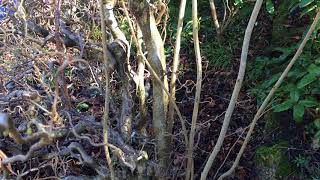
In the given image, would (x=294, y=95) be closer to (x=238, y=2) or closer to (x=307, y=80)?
(x=307, y=80)

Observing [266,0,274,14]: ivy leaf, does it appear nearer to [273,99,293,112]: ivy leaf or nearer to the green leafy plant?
the green leafy plant

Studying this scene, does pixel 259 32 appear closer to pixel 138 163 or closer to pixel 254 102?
pixel 254 102

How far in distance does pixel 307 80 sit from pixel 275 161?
0.52 meters

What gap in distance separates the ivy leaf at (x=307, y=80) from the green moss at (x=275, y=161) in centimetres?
40

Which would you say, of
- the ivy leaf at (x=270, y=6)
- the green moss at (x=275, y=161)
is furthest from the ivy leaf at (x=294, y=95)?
the ivy leaf at (x=270, y=6)

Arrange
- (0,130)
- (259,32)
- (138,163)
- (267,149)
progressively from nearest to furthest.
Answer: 1. (0,130)
2. (138,163)
3. (267,149)
4. (259,32)

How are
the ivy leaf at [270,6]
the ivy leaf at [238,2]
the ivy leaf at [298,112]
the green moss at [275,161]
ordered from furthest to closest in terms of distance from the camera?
1. the ivy leaf at [238,2]
2. the ivy leaf at [270,6]
3. the green moss at [275,161]
4. the ivy leaf at [298,112]

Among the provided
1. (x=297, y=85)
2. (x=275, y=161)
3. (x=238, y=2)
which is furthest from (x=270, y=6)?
(x=275, y=161)

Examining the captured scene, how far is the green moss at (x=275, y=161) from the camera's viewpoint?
2.65m

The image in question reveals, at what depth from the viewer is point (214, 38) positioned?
140 inches

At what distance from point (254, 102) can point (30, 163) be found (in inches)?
59.3

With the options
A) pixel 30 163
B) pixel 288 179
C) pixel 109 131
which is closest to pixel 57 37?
pixel 109 131

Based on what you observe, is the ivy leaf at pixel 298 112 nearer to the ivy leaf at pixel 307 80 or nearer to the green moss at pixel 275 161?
the ivy leaf at pixel 307 80

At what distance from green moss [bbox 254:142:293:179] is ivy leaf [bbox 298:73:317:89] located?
0.40 m
